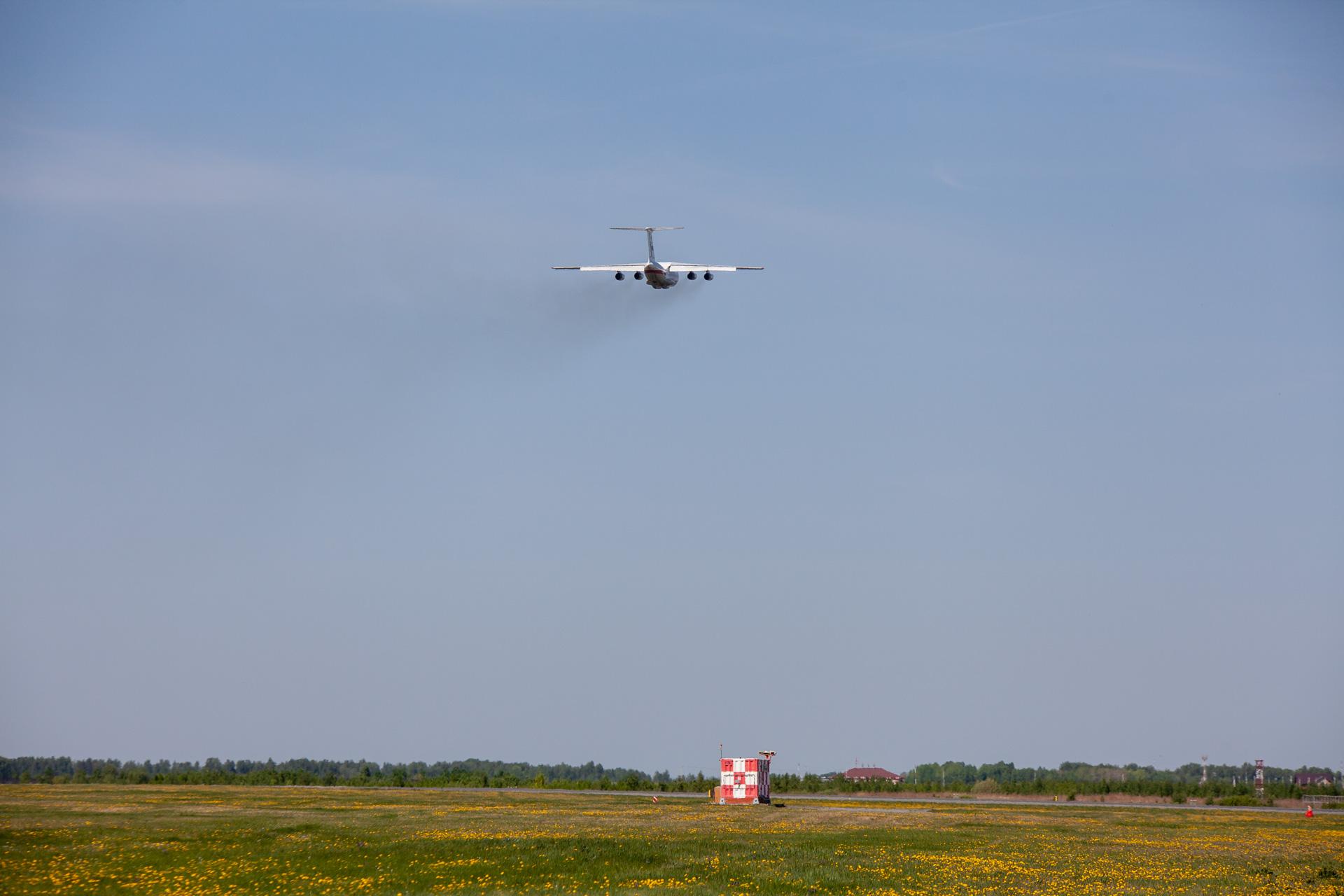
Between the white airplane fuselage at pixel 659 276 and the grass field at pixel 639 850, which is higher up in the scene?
the white airplane fuselage at pixel 659 276

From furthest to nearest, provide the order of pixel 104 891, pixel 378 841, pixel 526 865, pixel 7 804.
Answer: pixel 7 804 < pixel 378 841 < pixel 526 865 < pixel 104 891

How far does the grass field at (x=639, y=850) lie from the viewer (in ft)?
159

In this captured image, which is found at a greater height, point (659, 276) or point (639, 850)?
point (659, 276)

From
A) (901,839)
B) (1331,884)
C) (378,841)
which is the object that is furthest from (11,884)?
(1331,884)

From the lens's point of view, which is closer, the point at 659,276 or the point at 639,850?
the point at 639,850

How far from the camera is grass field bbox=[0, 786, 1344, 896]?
4859cm

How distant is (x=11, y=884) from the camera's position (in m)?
47.3

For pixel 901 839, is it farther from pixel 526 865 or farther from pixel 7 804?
pixel 7 804

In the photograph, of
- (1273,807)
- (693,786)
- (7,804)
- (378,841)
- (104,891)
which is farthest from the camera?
(693,786)

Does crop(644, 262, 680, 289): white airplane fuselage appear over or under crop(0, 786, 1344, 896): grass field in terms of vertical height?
over

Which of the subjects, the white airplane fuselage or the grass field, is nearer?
the grass field

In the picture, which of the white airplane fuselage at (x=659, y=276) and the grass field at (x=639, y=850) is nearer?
the grass field at (x=639, y=850)

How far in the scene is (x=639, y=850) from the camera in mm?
58312

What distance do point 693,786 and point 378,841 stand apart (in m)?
67.6
